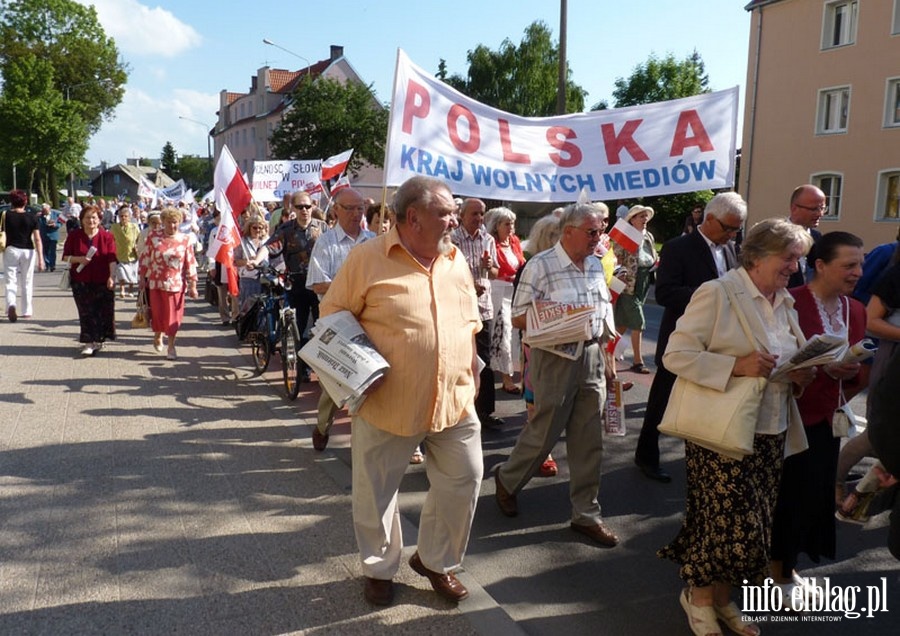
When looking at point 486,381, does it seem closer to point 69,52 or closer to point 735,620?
point 735,620

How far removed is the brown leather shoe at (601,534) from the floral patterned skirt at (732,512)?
91 cm

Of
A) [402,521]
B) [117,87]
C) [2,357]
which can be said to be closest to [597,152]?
[402,521]

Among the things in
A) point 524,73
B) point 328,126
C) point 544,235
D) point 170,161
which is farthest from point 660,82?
point 170,161

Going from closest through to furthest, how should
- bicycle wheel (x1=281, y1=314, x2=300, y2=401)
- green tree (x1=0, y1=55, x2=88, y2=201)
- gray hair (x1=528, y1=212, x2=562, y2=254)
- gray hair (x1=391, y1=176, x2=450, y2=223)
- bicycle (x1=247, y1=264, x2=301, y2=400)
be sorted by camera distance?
gray hair (x1=391, y1=176, x2=450, y2=223) < gray hair (x1=528, y1=212, x2=562, y2=254) < bicycle wheel (x1=281, y1=314, x2=300, y2=401) < bicycle (x1=247, y1=264, x2=301, y2=400) < green tree (x1=0, y1=55, x2=88, y2=201)

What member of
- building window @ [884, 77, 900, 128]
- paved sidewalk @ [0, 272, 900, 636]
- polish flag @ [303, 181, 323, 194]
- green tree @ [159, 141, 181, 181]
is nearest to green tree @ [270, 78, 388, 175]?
building window @ [884, 77, 900, 128]

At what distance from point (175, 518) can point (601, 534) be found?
242 centimetres

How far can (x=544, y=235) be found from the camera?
5090mm

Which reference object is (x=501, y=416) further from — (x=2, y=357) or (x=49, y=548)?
(x=2, y=357)

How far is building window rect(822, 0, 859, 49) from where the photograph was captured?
28.2m

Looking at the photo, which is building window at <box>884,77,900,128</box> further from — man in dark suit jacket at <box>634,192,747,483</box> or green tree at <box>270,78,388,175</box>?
green tree at <box>270,78,388,175</box>

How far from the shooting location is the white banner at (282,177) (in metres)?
15.3

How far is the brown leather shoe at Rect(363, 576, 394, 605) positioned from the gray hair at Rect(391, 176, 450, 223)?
5.40 ft

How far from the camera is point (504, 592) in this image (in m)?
3.79

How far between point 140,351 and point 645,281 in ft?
20.4
